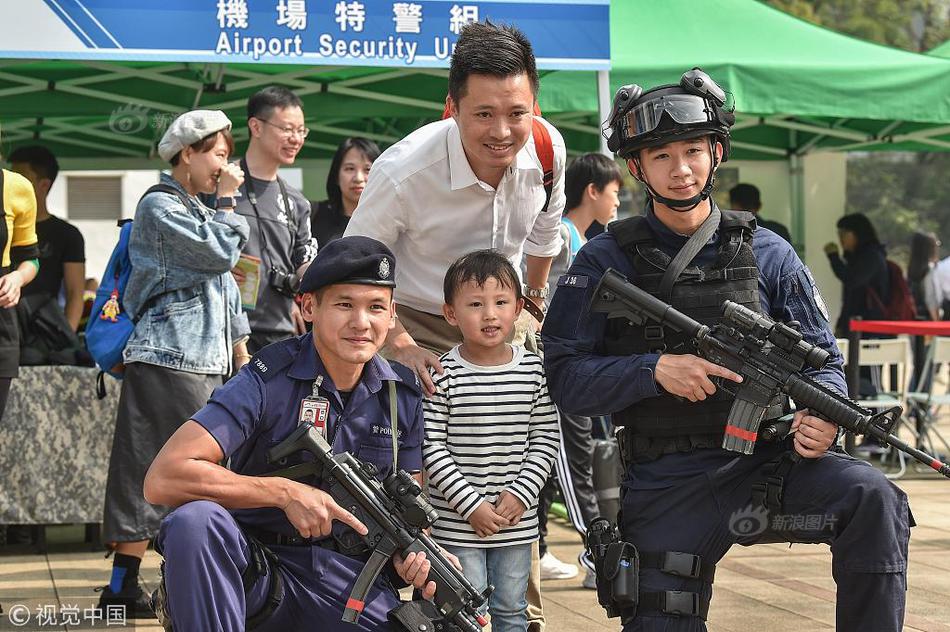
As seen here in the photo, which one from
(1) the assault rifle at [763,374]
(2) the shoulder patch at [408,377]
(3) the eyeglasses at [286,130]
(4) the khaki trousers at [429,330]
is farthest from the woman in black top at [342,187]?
(1) the assault rifle at [763,374]

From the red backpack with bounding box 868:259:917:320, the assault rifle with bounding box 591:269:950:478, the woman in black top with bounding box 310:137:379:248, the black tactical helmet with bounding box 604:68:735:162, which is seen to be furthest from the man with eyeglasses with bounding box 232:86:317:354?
the red backpack with bounding box 868:259:917:320

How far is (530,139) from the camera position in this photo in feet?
14.0

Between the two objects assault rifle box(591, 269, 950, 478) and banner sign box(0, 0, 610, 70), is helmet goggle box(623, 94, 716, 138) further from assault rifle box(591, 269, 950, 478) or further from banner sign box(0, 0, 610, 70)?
banner sign box(0, 0, 610, 70)

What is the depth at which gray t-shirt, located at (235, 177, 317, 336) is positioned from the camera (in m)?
5.70

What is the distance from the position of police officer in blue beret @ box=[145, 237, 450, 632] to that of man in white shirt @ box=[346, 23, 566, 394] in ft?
1.28

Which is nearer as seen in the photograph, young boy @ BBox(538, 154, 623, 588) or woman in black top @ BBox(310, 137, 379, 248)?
young boy @ BBox(538, 154, 623, 588)

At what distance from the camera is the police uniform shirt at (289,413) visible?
3359mm

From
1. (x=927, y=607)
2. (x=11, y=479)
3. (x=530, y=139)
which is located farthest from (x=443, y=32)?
(x=927, y=607)

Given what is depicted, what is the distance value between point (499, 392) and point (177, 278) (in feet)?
5.49

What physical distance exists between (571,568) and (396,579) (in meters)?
2.53

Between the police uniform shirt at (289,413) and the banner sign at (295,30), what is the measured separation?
10.3ft

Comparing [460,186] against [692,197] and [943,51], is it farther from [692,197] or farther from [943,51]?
[943,51]

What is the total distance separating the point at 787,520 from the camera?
3.47 meters

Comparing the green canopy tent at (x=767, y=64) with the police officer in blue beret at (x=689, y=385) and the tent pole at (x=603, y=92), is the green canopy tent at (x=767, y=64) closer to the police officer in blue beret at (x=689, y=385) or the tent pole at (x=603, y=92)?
the tent pole at (x=603, y=92)
